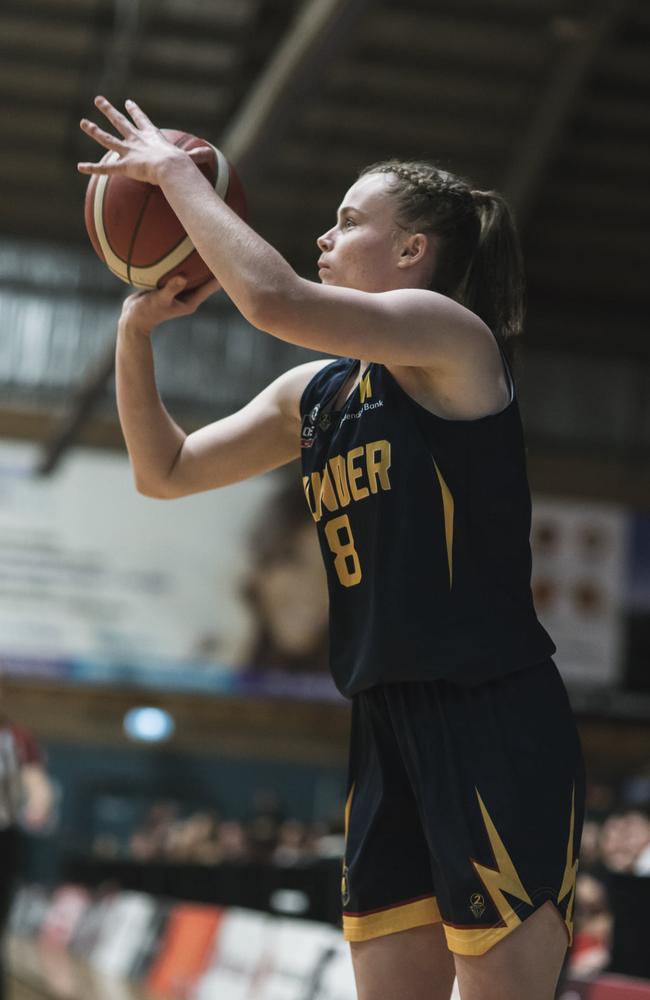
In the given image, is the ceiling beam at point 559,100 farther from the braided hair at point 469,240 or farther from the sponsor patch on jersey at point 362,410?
the sponsor patch on jersey at point 362,410

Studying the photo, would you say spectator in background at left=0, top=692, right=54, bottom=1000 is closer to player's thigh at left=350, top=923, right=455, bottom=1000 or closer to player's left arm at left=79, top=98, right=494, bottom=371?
player's thigh at left=350, top=923, right=455, bottom=1000

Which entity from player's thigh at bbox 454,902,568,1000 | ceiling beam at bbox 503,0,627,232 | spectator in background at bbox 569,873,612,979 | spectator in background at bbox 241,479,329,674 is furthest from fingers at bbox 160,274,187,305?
spectator in background at bbox 241,479,329,674

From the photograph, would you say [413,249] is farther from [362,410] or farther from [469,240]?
[362,410]

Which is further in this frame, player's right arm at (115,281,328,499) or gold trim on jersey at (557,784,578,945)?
player's right arm at (115,281,328,499)

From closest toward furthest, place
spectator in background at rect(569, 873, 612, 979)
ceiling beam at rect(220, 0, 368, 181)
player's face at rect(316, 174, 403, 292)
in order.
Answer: player's face at rect(316, 174, 403, 292) → spectator in background at rect(569, 873, 612, 979) → ceiling beam at rect(220, 0, 368, 181)

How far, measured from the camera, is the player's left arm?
2.29 metres

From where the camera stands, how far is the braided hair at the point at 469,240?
2.62 meters

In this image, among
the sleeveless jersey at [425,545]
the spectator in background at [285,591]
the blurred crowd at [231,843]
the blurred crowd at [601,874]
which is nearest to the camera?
the sleeveless jersey at [425,545]

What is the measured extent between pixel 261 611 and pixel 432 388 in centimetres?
1735

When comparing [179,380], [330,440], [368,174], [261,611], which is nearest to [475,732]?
[330,440]

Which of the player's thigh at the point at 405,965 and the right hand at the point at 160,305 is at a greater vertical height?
the right hand at the point at 160,305

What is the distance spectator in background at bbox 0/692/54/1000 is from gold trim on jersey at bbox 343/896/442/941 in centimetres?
438

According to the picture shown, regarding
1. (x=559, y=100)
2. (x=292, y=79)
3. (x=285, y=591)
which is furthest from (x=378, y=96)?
(x=292, y=79)

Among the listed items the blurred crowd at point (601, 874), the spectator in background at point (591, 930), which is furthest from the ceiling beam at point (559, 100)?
the spectator in background at point (591, 930)
